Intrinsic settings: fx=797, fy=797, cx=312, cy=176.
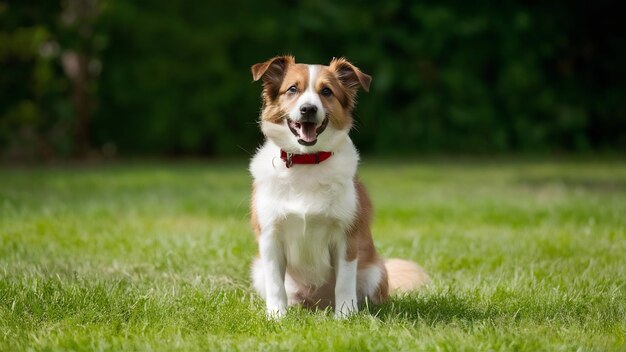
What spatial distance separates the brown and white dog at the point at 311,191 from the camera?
400 cm

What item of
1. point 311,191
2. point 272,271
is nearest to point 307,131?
point 311,191

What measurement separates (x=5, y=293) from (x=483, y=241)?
12.0 ft

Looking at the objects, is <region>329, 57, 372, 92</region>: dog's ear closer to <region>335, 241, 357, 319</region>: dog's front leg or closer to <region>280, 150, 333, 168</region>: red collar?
<region>280, 150, 333, 168</region>: red collar

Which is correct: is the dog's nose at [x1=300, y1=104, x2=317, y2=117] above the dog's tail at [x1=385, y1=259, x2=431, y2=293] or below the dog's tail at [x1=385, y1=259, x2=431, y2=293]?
above

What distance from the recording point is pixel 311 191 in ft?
13.2

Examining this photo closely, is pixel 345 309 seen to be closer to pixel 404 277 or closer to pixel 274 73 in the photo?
pixel 404 277

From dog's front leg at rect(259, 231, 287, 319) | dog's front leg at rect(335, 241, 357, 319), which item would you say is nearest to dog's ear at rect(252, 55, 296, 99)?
dog's front leg at rect(259, 231, 287, 319)

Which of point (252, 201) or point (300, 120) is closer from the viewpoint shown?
point (300, 120)

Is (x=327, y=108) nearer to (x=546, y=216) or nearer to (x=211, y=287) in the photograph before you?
(x=211, y=287)

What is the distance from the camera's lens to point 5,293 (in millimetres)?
4152

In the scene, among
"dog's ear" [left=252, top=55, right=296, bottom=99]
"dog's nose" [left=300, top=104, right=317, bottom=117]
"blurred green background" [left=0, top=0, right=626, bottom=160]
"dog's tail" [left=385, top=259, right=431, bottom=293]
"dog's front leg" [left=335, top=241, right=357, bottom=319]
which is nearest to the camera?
"dog's nose" [left=300, top=104, right=317, bottom=117]

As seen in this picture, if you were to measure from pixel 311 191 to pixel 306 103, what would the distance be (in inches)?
17.6

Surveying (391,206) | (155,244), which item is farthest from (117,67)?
(155,244)

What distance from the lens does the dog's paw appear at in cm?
394
